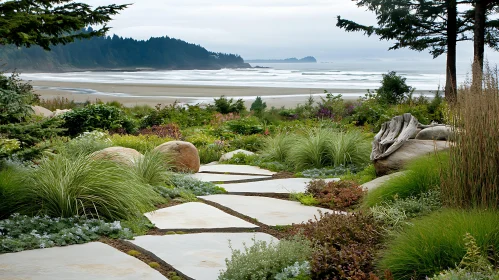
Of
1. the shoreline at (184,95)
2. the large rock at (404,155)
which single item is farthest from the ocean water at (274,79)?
the large rock at (404,155)

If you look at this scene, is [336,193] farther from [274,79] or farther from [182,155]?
[274,79]

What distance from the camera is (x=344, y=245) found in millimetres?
3609

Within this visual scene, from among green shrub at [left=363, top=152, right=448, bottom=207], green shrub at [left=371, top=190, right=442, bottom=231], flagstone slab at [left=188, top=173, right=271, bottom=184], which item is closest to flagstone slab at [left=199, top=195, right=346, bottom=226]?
green shrub at [left=363, top=152, right=448, bottom=207]

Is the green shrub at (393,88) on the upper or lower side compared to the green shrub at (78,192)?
upper

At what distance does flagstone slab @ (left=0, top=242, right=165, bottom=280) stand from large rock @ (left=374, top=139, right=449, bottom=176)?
13.0 ft

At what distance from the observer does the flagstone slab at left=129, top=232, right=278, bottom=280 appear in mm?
3529

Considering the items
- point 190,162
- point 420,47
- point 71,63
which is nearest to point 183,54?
point 71,63

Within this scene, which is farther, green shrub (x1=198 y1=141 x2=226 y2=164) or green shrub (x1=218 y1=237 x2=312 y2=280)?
green shrub (x1=198 y1=141 x2=226 y2=164)

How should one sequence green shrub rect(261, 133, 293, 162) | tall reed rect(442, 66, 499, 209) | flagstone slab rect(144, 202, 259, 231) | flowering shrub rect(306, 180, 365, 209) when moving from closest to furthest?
1. tall reed rect(442, 66, 499, 209)
2. flagstone slab rect(144, 202, 259, 231)
3. flowering shrub rect(306, 180, 365, 209)
4. green shrub rect(261, 133, 293, 162)

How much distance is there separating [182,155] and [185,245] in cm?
379

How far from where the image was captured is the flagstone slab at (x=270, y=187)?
6258mm

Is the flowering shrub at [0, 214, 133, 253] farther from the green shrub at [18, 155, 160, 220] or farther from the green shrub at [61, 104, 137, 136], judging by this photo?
the green shrub at [61, 104, 137, 136]

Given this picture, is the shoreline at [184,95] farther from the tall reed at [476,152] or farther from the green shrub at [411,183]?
the tall reed at [476,152]

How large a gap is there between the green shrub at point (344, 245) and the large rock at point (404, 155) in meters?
2.71
